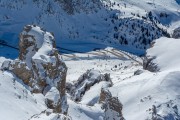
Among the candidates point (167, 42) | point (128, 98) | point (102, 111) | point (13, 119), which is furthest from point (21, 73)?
point (167, 42)

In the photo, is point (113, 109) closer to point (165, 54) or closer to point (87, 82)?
point (87, 82)

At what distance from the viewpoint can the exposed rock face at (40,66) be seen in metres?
58.6

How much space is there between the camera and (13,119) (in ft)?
121

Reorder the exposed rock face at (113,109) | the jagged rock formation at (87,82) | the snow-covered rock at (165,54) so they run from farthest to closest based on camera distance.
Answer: the snow-covered rock at (165,54), the jagged rock formation at (87,82), the exposed rock face at (113,109)

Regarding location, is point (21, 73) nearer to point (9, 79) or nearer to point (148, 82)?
point (9, 79)

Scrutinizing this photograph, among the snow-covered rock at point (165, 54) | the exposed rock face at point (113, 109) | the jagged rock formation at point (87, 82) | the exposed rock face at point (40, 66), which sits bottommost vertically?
the jagged rock formation at point (87, 82)

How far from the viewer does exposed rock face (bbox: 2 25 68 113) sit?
58.6 m

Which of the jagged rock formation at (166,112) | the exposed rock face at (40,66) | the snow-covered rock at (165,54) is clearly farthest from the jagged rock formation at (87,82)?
the exposed rock face at (40,66)

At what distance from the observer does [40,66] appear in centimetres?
6481

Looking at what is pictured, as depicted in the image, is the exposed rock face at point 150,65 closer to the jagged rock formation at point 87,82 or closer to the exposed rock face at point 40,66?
the jagged rock formation at point 87,82

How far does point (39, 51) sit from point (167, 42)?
61.6 m

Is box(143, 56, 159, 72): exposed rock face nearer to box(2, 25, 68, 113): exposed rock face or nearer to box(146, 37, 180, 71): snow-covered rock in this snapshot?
box(146, 37, 180, 71): snow-covered rock

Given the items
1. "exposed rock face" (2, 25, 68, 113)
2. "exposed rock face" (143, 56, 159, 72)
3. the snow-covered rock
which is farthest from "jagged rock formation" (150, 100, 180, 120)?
"exposed rock face" (143, 56, 159, 72)

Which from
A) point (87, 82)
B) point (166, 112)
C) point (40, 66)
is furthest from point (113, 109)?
point (87, 82)
